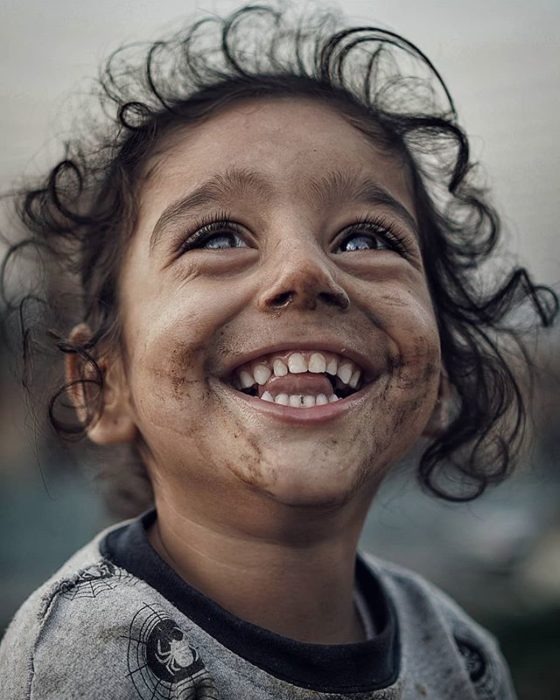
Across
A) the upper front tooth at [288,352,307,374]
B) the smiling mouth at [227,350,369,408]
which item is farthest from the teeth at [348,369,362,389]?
the upper front tooth at [288,352,307,374]

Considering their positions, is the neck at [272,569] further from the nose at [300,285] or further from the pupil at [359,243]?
the pupil at [359,243]

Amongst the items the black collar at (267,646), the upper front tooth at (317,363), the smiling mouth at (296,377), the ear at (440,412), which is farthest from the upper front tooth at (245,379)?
the ear at (440,412)

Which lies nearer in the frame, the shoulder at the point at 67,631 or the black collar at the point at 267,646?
the shoulder at the point at 67,631

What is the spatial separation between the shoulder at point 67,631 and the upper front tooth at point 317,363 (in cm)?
47

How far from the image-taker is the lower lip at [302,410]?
4.44 feet

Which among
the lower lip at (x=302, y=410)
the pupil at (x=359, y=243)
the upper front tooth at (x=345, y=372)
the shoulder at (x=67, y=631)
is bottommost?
the shoulder at (x=67, y=631)

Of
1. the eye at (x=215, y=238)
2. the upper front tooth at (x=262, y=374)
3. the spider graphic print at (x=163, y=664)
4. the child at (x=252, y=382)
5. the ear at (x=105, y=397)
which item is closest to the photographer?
the spider graphic print at (x=163, y=664)

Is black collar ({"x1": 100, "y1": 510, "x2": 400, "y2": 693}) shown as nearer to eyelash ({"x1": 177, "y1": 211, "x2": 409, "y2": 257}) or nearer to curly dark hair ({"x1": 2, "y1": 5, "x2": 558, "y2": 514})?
curly dark hair ({"x1": 2, "y1": 5, "x2": 558, "y2": 514})

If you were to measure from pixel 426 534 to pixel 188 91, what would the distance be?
3.43m

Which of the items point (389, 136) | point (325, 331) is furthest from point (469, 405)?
point (325, 331)

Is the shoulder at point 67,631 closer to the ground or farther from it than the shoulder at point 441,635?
farther from it

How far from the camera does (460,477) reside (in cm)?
233

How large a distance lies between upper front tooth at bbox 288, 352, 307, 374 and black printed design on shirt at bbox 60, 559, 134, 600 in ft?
1.49

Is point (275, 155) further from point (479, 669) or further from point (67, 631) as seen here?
point (479, 669)
